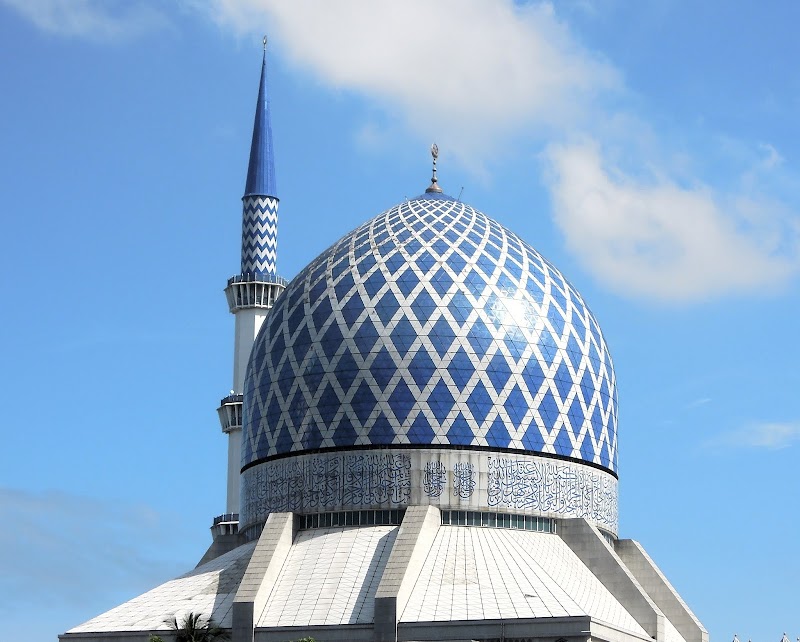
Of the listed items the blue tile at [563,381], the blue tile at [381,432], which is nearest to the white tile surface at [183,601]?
the blue tile at [381,432]

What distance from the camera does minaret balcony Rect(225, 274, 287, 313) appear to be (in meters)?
62.4

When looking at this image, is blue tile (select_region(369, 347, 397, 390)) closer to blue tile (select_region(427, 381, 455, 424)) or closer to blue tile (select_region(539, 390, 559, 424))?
blue tile (select_region(427, 381, 455, 424))

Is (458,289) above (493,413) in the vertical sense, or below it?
above

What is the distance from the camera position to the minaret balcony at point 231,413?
2404 inches

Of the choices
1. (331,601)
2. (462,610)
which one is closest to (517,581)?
(462,610)

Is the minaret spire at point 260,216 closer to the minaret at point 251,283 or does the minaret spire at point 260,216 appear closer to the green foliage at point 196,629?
the minaret at point 251,283

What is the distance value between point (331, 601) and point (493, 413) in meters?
7.48

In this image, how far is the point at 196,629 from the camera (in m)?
44.0

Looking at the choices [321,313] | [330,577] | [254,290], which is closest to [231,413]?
[254,290]

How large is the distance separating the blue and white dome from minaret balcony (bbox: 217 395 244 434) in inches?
301

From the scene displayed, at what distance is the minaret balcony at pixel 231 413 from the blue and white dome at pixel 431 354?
764 cm

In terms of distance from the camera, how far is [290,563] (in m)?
47.3

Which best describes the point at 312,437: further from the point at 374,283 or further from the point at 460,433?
the point at 374,283

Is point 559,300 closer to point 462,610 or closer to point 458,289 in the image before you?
point 458,289
